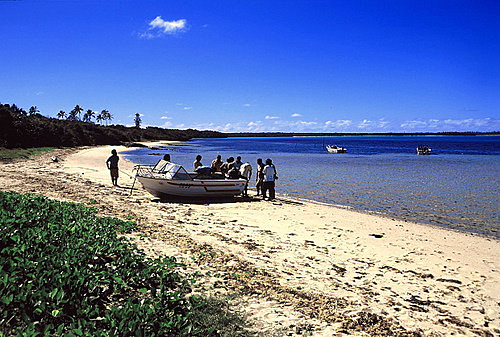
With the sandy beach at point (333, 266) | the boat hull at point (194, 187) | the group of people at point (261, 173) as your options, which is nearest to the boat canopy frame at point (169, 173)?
the boat hull at point (194, 187)

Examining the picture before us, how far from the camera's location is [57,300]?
401 centimetres

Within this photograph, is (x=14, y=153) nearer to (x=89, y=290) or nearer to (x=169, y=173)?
(x=169, y=173)

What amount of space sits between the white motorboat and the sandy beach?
4.71 feet

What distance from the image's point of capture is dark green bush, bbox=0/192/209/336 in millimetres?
3783

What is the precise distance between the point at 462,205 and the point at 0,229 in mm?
17366

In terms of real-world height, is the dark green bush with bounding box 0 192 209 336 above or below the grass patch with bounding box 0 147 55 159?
below

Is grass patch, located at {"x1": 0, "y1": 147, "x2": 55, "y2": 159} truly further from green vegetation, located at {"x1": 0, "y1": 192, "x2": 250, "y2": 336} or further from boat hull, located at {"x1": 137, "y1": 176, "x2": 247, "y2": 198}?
green vegetation, located at {"x1": 0, "y1": 192, "x2": 250, "y2": 336}

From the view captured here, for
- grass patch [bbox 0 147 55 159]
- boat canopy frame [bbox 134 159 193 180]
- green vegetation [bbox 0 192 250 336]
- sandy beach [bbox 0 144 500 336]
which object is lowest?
sandy beach [bbox 0 144 500 336]

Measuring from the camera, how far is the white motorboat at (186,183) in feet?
46.5

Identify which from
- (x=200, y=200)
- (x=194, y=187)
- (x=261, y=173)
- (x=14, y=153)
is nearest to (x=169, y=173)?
(x=194, y=187)

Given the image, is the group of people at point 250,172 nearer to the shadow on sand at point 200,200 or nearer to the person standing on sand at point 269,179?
the person standing on sand at point 269,179

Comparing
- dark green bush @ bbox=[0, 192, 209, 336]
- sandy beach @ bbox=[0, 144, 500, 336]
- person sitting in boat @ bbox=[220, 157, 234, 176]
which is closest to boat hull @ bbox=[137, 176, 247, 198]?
person sitting in boat @ bbox=[220, 157, 234, 176]

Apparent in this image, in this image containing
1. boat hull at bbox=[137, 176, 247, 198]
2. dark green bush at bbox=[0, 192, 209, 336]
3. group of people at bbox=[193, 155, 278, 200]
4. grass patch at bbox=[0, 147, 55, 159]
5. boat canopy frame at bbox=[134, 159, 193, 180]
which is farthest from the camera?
grass patch at bbox=[0, 147, 55, 159]

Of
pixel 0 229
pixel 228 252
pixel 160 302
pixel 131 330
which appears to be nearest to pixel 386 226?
pixel 228 252
